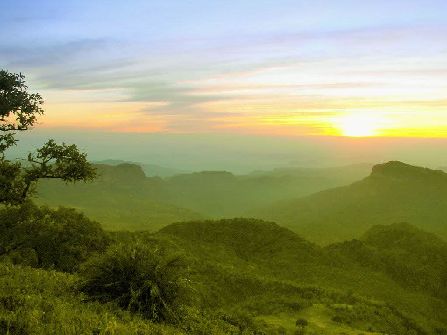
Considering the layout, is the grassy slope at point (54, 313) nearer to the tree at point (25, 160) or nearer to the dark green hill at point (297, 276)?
the tree at point (25, 160)

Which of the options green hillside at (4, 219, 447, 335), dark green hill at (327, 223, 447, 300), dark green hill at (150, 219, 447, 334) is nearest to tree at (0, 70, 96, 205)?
green hillside at (4, 219, 447, 335)

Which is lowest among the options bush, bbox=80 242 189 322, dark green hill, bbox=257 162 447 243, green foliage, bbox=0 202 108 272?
dark green hill, bbox=257 162 447 243

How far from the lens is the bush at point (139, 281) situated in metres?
14.2

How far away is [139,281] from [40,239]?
17.0m

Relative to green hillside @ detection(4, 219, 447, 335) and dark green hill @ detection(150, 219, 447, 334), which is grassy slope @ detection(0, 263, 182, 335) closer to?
green hillside @ detection(4, 219, 447, 335)

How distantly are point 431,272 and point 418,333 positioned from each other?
37.8 meters

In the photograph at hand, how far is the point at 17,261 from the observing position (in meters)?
27.3

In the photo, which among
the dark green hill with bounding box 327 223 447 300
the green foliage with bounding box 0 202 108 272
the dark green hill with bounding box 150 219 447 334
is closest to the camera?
the green foliage with bounding box 0 202 108 272

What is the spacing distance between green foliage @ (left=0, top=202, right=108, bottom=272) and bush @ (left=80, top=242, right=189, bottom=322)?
12703 mm

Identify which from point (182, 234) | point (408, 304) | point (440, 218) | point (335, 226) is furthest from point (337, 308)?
point (440, 218)

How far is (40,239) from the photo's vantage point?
2862 cm

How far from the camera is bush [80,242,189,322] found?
14.2 meters

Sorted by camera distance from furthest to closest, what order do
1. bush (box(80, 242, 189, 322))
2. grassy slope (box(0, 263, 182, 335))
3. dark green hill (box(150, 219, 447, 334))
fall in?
dark green hill (box(150, 219, 447, 334))
bush (box(80, 242, 189, 322))
grassy slope (box(0, 263, 182, 335))

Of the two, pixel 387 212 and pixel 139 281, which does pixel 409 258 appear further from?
pixel 387 212
